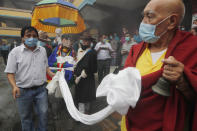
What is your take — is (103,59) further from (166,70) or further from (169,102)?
(166,70)

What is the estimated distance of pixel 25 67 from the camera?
221 cm

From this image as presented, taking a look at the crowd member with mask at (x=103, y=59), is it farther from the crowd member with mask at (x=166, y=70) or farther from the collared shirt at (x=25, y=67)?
the crowd member with mask at (x=166, y=70)

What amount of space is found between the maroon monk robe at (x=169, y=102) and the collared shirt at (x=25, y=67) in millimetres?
1797

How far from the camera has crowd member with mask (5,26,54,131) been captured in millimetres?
2154

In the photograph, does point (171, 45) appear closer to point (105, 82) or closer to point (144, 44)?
point (144, 44)

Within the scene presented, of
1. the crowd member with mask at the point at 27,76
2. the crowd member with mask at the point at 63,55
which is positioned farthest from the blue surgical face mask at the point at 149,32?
the crowd member with mask at the point at 63,55

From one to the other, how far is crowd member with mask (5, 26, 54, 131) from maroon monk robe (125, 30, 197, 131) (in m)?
1.81

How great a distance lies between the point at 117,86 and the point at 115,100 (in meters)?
0.09

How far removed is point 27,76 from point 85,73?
1.21m

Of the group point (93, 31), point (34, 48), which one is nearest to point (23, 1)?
point (93, 31)

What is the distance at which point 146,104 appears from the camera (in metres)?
1.02

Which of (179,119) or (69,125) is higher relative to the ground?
(179,119)

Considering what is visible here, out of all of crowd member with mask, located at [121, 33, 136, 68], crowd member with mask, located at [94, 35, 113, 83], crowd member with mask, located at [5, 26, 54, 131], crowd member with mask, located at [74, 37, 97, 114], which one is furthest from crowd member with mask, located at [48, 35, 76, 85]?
crowd member with mask, located at [94, 35, 113, 83]

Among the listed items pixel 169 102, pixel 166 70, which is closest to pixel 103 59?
pixel 169 102
